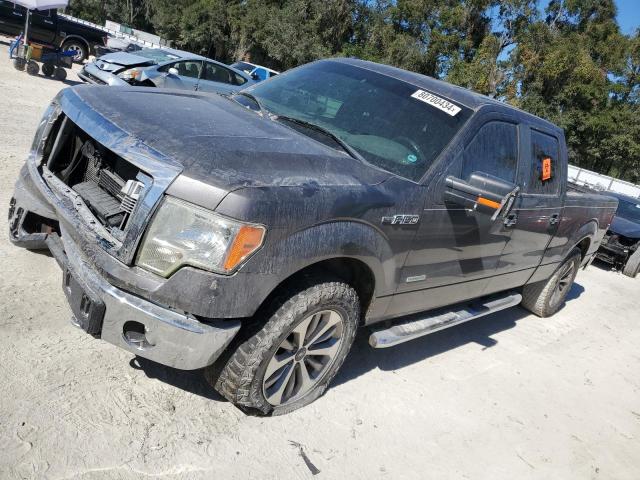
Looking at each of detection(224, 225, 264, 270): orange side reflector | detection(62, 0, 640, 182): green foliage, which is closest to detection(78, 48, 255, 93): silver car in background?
detection(224, 225, 264, 270): orange side reflector

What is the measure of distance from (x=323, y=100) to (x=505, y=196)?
1.38 m

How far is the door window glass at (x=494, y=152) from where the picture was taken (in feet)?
11.6

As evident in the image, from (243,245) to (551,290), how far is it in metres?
4.72

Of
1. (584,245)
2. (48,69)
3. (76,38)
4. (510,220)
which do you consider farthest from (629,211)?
(76,38)

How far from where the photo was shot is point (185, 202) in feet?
Answer: 7.64

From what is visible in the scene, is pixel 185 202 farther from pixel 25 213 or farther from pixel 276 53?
pixel 276 53

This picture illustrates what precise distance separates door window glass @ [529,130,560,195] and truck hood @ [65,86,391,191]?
6.32 feet

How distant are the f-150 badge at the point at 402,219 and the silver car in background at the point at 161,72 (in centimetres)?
940

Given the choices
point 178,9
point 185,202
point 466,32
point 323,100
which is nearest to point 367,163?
point 323,100

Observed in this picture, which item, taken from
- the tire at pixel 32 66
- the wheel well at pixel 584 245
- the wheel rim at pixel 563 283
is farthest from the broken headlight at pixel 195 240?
the tire at pixel 32 66

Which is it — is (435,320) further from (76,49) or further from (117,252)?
(76,49)

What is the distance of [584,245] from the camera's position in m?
6.22

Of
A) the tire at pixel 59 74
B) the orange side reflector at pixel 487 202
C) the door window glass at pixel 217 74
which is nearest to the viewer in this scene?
the orange side reflector at pixel 487 202

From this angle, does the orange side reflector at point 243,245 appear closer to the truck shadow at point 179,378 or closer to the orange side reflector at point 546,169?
the truck shadow at point 179,378
